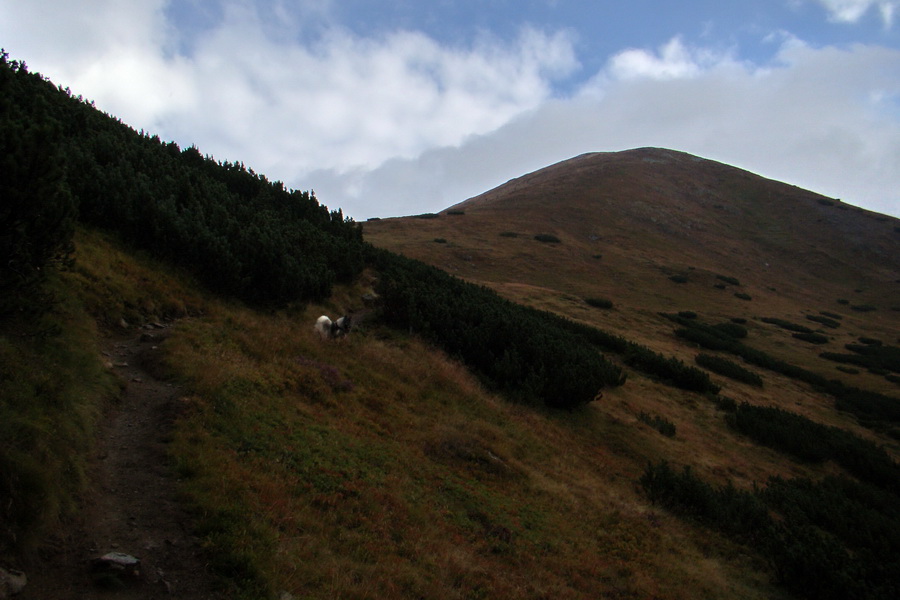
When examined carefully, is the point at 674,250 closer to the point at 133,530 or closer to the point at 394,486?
the point at 394,486

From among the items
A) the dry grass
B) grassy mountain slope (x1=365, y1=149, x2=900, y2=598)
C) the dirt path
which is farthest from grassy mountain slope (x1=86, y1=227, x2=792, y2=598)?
grassy mountain slope (x1=365, y1=149, x2=900, y2=598)

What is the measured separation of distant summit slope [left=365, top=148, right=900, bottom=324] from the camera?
4506cm

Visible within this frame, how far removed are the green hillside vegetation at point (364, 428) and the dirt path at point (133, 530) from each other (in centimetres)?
17

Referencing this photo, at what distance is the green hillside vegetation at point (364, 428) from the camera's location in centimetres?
583

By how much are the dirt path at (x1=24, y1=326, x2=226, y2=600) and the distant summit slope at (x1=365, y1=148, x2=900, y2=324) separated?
33668mm

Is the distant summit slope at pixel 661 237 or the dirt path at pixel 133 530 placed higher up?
the distant summit slope at pixel 661 237

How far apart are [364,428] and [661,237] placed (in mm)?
60678

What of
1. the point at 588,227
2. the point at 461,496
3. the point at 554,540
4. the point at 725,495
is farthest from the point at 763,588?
the point at 588,227

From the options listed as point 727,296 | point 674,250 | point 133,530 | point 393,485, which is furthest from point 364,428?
point 674,250

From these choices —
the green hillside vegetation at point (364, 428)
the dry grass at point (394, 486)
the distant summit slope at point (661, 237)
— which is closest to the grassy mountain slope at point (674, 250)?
the distant summit slope at point (661, 237)

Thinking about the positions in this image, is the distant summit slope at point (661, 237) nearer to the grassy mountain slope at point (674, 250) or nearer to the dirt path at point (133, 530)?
the grassy mountain slope at point (674, 250)

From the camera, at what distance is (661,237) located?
6312 cm

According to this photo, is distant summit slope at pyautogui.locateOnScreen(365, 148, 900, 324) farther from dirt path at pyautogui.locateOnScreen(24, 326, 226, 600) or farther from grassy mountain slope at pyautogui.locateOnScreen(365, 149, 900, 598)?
dirt path at pyautogui.locateOnScreen(24, 326, 226, 600)

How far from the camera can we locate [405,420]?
36.5ft
